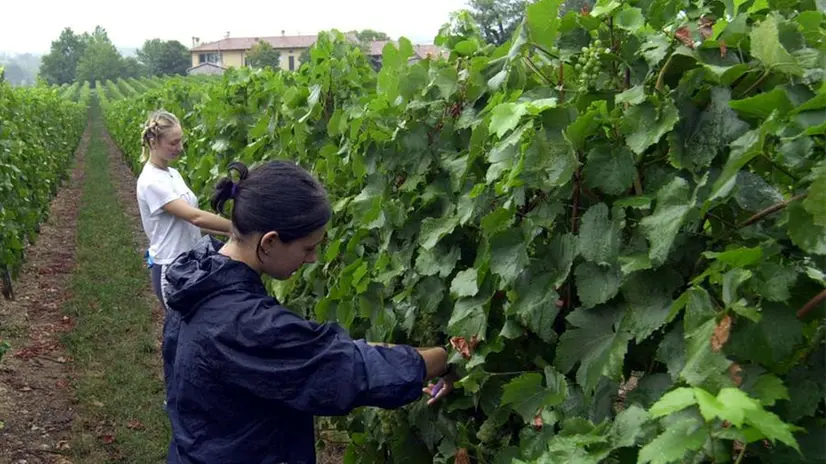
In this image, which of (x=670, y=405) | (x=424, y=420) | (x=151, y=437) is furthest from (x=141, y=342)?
(x=670, y=405)

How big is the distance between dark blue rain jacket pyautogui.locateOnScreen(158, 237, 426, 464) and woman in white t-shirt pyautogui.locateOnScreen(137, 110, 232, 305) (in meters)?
2.43

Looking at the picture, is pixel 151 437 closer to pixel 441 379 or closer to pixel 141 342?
pixel 141 342

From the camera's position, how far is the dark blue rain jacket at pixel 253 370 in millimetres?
2088

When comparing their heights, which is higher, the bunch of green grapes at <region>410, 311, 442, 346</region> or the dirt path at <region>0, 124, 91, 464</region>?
the bunch of green grapes at <region>410, 311, 442, 346</region>

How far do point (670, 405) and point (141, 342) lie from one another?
681 cm

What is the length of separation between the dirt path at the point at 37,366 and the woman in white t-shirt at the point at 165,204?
1.32 m

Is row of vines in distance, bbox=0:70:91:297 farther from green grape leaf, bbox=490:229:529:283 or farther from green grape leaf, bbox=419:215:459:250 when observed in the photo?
green grape leaf, bbox=490:229:529:283

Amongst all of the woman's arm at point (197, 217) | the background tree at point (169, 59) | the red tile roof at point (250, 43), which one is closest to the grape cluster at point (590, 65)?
the woman's arm at point (197, 217)

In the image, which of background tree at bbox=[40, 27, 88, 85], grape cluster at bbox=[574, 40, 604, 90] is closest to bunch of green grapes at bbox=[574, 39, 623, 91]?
grape cluster at bbox=[574, 40, 604, 90]

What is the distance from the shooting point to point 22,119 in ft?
37.7

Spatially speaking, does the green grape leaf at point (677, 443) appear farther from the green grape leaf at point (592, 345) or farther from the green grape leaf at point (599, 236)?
the green grape leaf at point (599, 236)

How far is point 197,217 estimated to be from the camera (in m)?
4.73

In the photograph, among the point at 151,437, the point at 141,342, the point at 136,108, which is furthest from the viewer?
the point at 136,108

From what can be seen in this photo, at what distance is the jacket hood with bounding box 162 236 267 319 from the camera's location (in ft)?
7.25
